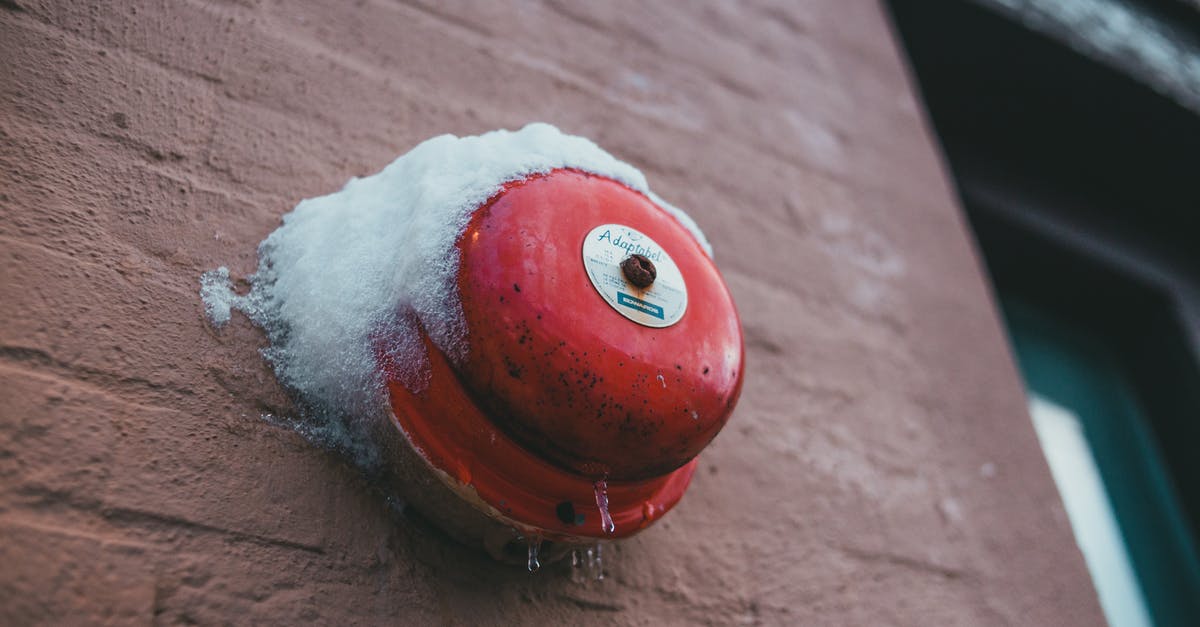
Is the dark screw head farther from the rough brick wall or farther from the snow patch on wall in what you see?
the rough brick wall

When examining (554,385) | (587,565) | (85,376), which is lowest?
(587,565)

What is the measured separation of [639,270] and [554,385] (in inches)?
5.5

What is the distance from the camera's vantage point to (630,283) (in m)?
0.79

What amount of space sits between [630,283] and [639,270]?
1 centimetres

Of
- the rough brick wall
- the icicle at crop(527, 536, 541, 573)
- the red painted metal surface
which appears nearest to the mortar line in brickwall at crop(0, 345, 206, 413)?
the rough brick wall

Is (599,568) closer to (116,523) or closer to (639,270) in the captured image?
(639,270)

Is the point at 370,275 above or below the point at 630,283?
below

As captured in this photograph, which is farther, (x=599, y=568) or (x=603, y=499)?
(x=599, y=568)

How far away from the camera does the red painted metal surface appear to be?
0.73 metres

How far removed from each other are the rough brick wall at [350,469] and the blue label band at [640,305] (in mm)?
308

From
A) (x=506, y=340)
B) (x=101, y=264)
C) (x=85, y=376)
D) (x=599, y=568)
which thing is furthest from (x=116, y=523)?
(x=599, y=568)

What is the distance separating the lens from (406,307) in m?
0.79

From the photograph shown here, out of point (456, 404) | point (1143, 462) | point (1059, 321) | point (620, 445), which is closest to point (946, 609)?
point (620, 445)

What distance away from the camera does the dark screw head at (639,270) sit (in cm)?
79
